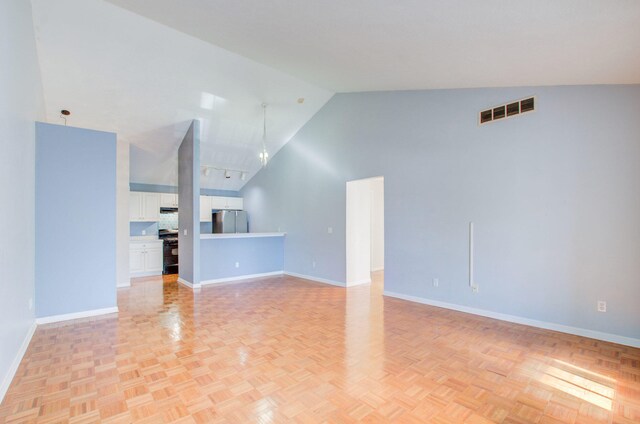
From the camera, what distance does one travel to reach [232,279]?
6246 millimetres

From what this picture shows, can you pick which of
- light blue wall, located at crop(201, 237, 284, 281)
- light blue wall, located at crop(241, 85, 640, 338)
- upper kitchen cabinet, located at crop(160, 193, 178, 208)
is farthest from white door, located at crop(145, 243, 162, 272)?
light blue wall, located at crop(241, 85, 640, 338)

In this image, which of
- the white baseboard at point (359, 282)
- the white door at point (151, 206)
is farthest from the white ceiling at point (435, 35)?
the white door at point (151, 206)

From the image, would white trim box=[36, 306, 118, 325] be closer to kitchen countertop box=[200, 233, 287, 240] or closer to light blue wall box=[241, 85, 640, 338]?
kitchen countertop box=[200, 233, 287, 240]

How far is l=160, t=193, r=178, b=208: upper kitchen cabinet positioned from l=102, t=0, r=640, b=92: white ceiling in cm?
490

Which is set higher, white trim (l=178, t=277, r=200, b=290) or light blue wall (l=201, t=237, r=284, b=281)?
light blue wall (l=201, t=237, r=284, b=281)

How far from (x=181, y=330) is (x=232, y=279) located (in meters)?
2.78

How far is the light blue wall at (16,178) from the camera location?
7.34ft

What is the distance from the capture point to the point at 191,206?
5.68 meters

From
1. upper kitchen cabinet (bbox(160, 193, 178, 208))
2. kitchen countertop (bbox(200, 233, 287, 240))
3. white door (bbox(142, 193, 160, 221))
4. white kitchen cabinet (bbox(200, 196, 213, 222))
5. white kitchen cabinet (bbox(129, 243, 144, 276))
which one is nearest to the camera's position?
kitchen countertop (bbox(200, 233, 287, 240))

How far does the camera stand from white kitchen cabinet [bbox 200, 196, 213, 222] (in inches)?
319

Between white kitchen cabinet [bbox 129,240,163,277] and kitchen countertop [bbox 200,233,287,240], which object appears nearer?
kitchen countertop [bbox 200,233,287,240]

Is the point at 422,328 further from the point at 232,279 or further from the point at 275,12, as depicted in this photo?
the point at 232,279

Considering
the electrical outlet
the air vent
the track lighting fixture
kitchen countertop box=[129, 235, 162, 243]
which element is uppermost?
the air vent

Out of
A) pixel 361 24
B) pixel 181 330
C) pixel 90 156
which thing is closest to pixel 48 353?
pixel 181 330
